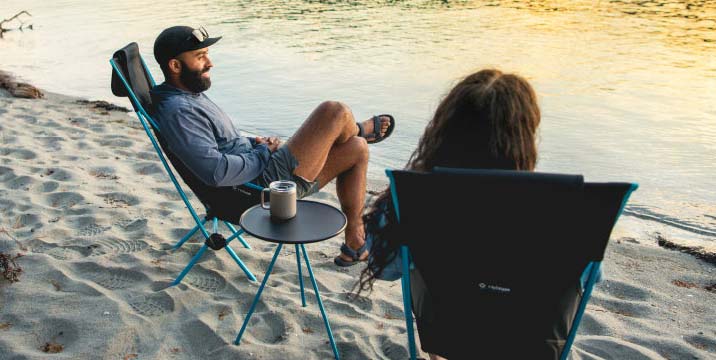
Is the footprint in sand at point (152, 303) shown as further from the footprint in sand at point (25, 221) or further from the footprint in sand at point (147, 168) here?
the footprint in sand at point (147, 168)

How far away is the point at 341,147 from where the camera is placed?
3426 millimetres

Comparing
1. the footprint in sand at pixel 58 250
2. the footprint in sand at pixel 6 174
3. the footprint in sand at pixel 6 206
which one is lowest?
the footprint in sand at pixel 58 250

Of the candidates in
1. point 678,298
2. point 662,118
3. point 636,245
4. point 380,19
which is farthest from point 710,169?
point 380,19

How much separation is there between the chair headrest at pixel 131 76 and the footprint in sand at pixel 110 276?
894 millimetres

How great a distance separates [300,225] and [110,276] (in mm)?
1261

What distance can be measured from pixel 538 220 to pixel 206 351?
167 cm

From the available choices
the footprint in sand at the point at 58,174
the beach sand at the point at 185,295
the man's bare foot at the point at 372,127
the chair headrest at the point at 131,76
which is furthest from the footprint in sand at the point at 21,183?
the man's bare foot at the point at 372,127

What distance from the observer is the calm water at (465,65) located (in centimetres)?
736

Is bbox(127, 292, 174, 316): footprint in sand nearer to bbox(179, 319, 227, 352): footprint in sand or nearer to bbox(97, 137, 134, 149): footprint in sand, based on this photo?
bbox(179, 319, 227, 352): footprint in sand

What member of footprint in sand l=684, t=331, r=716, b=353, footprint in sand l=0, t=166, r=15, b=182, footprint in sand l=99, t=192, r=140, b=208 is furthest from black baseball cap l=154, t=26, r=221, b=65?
footprint in sand l=684, t=331, r=716, b=353

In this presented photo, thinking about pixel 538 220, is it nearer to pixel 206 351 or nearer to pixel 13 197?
pixel 206 351

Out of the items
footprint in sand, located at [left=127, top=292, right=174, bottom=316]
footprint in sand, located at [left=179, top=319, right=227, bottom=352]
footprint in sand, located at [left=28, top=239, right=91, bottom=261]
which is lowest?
footprint in sand, located at [left=179, top=319, right=227, bottom=352]

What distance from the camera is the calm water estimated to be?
290 inches

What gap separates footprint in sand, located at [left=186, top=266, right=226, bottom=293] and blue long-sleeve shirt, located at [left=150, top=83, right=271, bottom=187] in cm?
58
